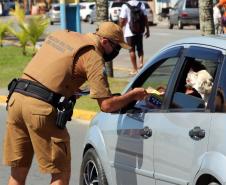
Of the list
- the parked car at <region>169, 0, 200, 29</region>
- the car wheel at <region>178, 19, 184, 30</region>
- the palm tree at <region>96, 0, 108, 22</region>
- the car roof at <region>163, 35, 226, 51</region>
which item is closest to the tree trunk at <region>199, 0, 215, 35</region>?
the palm tree at <region>96, 0, 108, 22</region>

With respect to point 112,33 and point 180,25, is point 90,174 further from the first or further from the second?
point 180,25

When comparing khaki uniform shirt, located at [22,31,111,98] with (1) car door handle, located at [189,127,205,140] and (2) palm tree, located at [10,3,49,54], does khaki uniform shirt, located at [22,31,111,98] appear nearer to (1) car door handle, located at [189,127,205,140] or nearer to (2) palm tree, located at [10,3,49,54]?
(1) car door handle, located at [189,127,205,140]

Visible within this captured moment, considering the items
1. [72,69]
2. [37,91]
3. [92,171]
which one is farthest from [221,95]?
[92,171]

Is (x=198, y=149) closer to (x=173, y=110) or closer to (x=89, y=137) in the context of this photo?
(x=173, y=110)

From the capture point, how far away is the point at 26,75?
5.68 m

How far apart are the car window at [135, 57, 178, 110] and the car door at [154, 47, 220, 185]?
186 millimetres

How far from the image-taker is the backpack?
16.7 metres

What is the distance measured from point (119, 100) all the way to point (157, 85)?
39.4 inches

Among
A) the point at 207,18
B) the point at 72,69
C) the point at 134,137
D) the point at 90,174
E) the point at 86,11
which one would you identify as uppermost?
the point at 72,69

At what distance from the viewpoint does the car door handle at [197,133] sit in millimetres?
4697

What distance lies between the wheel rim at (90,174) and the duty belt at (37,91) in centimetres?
104

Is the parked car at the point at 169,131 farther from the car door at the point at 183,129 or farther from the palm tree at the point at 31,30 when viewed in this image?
the palm tree at the point at 31,30

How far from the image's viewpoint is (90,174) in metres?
6.42

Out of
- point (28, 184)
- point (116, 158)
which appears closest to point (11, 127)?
point (116, 158)
